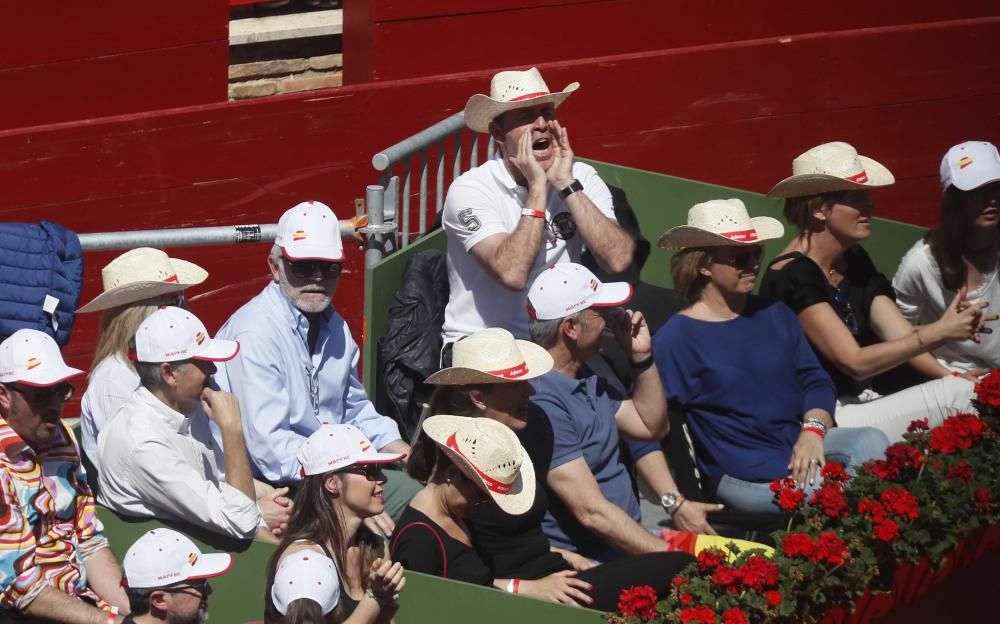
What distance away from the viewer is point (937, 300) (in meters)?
6.49

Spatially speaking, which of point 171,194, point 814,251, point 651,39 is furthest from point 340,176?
point 814,251

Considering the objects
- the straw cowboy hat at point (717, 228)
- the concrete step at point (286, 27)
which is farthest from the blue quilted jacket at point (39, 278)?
the concrete step at point (286, 27)

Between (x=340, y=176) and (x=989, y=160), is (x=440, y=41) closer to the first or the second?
(x=340, y=176)

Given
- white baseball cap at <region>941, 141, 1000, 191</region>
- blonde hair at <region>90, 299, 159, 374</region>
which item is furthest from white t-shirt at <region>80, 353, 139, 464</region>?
white baseball cap at <region>941, 141, 1000, 191</region>

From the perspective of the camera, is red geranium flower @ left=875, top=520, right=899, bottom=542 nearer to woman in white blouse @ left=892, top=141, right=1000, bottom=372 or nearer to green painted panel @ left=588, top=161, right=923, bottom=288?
woman in white blouse @ left=892, top=141, right=1000, bottom=372

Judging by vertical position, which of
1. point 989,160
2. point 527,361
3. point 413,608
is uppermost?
point 989,160

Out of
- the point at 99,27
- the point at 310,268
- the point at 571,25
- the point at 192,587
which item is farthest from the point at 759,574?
the point at 99,27

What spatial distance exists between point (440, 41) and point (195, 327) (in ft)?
12.6

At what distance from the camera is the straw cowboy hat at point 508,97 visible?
6254 mm

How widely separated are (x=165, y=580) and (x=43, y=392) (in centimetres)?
77

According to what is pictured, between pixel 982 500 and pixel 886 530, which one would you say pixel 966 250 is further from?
pixel 886 530

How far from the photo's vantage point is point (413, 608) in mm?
4430

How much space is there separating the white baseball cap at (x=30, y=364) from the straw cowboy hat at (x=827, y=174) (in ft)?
10.2

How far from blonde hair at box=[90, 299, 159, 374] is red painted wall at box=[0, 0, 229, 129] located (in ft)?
10.2
